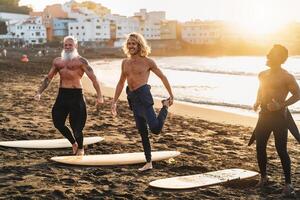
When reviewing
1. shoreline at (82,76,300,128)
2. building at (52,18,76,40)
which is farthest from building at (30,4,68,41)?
shoreline at (82,76,300,128)

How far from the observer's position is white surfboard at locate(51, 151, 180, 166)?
17.7ft

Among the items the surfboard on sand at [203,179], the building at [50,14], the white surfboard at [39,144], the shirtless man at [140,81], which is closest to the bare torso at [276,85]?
the surfboard on sand at [203,179]

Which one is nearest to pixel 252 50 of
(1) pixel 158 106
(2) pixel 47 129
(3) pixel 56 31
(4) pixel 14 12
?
(3) pixel 56 31

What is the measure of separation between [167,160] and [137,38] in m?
1.89

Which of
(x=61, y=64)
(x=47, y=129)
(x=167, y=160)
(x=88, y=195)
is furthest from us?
(x=47, y=129)

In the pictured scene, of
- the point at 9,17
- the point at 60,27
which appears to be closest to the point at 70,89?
the point at 60,27

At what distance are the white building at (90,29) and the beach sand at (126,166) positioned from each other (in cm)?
9219

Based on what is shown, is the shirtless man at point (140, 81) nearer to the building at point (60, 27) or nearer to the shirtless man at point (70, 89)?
the shirtless man at point (70, 89)

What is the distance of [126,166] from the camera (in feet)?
17.9

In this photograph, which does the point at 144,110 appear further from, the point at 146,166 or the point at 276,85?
the point at 276,85

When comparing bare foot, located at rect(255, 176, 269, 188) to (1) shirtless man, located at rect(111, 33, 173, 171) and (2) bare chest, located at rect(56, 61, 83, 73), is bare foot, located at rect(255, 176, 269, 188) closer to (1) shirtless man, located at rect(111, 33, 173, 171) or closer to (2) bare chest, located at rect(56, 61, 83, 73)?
(1) shirtless man, located at rect(111, 33, 173, 171)

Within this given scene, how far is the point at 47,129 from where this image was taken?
311 inches

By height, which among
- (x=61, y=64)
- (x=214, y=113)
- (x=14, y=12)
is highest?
(x=14, y=12)

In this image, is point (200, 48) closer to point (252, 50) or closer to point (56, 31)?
point (252, 50)
